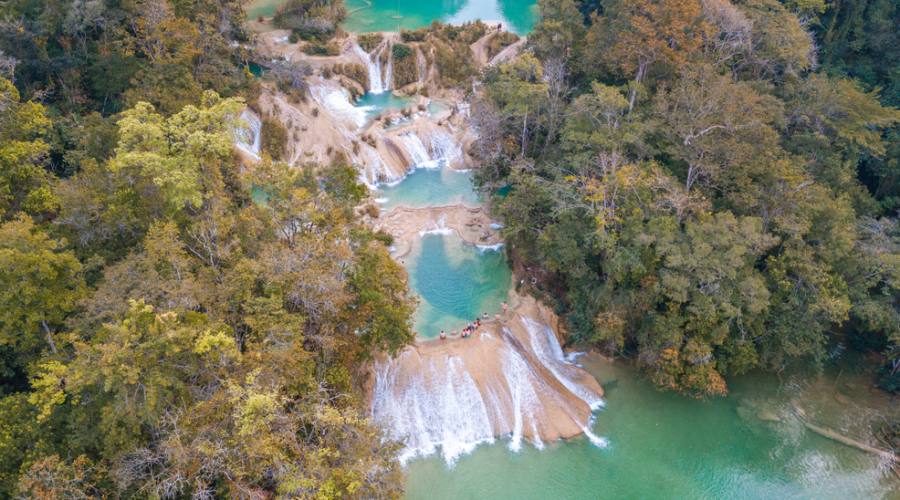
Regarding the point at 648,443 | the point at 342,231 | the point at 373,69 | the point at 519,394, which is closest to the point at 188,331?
the point at 342,231

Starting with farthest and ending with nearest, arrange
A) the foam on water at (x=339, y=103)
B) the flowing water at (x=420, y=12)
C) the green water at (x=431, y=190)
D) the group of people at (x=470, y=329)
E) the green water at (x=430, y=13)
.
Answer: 1. the green water at (x=430, y=13)
2. the flowing water at (x=420, y=12)
3. the foam on water at (x=339, y=103)
4. the green water at (x=431, y=190)
5. the group of people at (x=470, y=329)

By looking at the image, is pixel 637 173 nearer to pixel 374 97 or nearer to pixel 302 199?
pixel 302 199

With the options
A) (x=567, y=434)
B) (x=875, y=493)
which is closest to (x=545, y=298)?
(x=567, y=434)

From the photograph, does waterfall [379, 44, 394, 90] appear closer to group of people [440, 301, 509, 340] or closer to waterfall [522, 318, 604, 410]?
group of people [440, 301, 509, 340]

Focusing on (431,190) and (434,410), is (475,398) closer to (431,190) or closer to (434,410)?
(434,410)

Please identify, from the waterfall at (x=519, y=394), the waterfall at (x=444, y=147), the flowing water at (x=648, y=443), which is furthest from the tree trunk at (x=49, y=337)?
the waterfall at (x=444, y=147)

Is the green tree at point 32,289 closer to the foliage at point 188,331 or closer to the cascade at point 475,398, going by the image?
the foliage at point 188,331
